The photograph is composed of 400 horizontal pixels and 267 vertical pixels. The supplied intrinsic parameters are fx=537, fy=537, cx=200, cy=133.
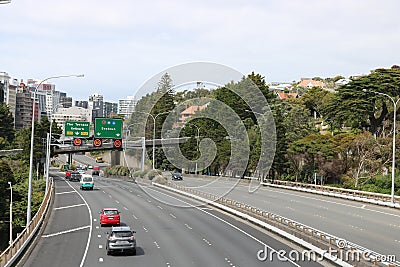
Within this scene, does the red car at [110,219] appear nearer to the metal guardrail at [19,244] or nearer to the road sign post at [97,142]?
the metal guardrail at [19,244]

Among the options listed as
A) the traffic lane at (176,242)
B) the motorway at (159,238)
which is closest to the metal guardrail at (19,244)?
the motorway at (159,238)

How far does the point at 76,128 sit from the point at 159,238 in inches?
1589

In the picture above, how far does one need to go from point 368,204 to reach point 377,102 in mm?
39247

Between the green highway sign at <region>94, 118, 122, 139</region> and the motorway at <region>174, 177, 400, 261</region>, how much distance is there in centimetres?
1606

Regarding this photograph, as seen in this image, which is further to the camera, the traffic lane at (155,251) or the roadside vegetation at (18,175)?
the roadside vegetation at (18,175)

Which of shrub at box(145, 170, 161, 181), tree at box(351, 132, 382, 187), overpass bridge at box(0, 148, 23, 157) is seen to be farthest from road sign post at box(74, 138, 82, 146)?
overpass bridge at box(0, 148, 23, 157)

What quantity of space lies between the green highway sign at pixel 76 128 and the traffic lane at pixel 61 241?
2368cm

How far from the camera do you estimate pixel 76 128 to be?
70.4m

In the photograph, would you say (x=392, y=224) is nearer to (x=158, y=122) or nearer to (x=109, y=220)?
(x=109, y=220)

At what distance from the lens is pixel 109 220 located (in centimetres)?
3859

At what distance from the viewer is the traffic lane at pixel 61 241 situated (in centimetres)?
2615

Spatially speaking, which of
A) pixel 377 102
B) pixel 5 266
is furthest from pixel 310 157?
pixel 5 266

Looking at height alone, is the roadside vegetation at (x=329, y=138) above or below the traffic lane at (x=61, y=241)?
above

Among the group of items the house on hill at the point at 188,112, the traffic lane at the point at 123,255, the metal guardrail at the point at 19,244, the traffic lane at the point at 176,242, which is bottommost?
the traffic lane at the point at 123,255
